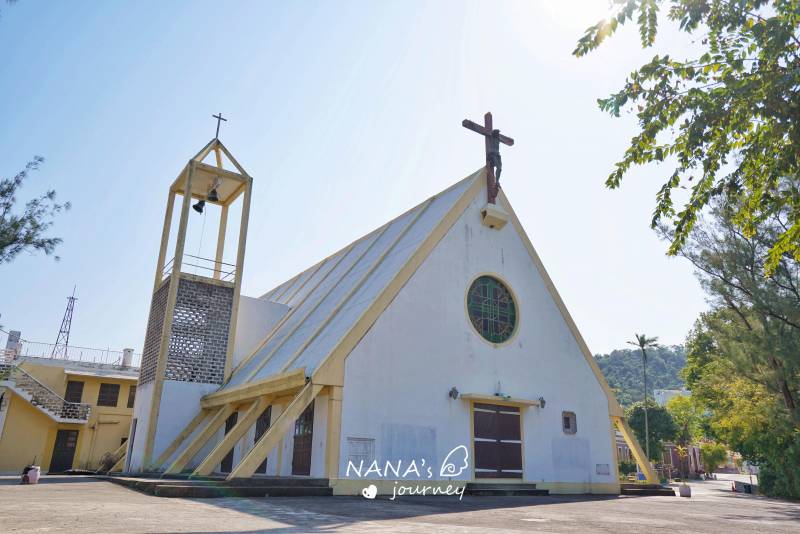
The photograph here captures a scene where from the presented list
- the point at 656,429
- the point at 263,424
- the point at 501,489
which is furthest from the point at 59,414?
the point at 656,429

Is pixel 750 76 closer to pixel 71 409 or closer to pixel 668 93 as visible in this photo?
pixel 668 93

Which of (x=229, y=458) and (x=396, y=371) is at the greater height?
(x=396, y=371)

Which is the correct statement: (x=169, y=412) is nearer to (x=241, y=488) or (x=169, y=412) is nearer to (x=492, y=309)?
(x=241, y=488)

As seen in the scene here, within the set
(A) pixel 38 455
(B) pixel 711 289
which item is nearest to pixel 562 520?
(B) pixel 711 289

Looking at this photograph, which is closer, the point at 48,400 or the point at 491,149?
the point at 491,149

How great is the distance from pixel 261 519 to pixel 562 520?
14.7ft

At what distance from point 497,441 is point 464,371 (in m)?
2.12

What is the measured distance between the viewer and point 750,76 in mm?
6164

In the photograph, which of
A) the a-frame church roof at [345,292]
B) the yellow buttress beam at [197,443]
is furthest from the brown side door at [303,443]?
the yellow buttress beam at [197,443]

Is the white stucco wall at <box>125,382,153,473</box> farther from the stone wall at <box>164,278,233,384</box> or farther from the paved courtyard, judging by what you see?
the paved courtyard

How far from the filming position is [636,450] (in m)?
17.3

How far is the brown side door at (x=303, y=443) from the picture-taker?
13.5 metres

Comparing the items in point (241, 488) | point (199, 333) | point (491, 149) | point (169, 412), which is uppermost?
point (491, 149)

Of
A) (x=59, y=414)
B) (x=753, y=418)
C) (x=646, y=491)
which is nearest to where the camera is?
(x=646, y=491)
